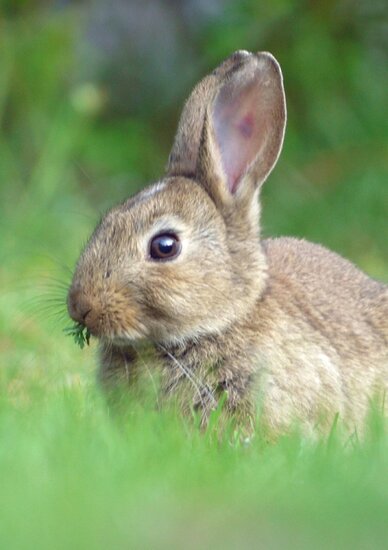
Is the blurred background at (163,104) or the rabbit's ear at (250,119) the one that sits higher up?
the blurred background at (163,104)

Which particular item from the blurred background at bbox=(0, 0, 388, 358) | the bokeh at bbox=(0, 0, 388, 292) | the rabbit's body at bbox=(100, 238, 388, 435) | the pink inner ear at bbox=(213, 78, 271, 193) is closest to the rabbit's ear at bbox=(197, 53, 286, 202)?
the pink inner ear at bbox=(213, 78, 271, 193)

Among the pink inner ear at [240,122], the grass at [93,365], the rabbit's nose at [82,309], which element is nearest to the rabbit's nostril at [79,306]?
the rabbit's nose at [82,309]

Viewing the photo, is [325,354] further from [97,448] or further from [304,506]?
[304,506]

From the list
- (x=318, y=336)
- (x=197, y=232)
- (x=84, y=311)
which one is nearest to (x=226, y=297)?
(x=197, y=232)

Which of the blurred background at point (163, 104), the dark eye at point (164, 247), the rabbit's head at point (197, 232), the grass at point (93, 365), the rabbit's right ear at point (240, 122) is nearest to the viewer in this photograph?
the grass at point (93, 365)

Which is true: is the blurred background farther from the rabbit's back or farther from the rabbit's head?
the rabbit's head

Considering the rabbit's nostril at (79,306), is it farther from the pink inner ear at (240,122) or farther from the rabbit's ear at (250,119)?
the pink inner ear at (240,122)

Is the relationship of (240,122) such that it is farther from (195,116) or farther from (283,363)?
(283,363)

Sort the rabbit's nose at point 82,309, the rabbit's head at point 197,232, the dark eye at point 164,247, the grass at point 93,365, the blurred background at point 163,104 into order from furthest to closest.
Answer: the blurred background at point 163,104 < the dark eye at point 164,247 < the rabbit's head at point 197,232 < the rabbit's nose at point 82,309 < the grass at point 93,365
